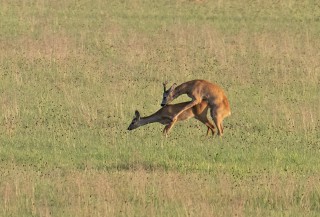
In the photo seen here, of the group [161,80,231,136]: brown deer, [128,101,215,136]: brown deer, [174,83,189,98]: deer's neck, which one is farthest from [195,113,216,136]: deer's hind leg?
[174,83,189,98]: deer's neck

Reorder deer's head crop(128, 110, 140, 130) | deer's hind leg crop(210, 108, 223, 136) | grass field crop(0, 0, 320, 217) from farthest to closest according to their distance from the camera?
deer's head crop(128, 110, 140, 130)
deer's hind leg crop(210, 108, 223, 136)
grass field crop(0, 0, 320, 217)

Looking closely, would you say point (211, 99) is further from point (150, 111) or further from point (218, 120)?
point (150, 111)

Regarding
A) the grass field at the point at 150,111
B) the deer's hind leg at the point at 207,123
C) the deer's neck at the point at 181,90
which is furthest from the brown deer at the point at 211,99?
the grass field at the point at 150,111

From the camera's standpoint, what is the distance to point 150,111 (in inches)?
741

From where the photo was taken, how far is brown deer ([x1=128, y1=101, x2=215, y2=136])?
16891 mm

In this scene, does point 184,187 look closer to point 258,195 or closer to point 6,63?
point 258,195

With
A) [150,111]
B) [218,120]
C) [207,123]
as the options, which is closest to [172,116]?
[207,123]

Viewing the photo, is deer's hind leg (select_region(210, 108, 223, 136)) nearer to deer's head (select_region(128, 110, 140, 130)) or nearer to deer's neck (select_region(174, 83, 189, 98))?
deer's neck (select_region(174, 83, 189, 98))

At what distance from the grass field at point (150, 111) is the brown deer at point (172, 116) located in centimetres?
20

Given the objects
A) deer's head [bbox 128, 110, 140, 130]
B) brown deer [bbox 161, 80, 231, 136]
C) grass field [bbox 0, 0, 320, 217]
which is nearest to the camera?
grass field [bbox 0, 0, 320, 217]

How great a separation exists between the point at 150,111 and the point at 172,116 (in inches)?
78.7

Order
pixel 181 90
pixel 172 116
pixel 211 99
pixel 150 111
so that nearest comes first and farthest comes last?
pixel 172 116
pixel 211 99
pixel 181 90
pixel 150 111

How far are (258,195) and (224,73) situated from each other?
10.5 m

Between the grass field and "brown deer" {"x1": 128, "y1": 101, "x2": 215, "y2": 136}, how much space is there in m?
0.20
